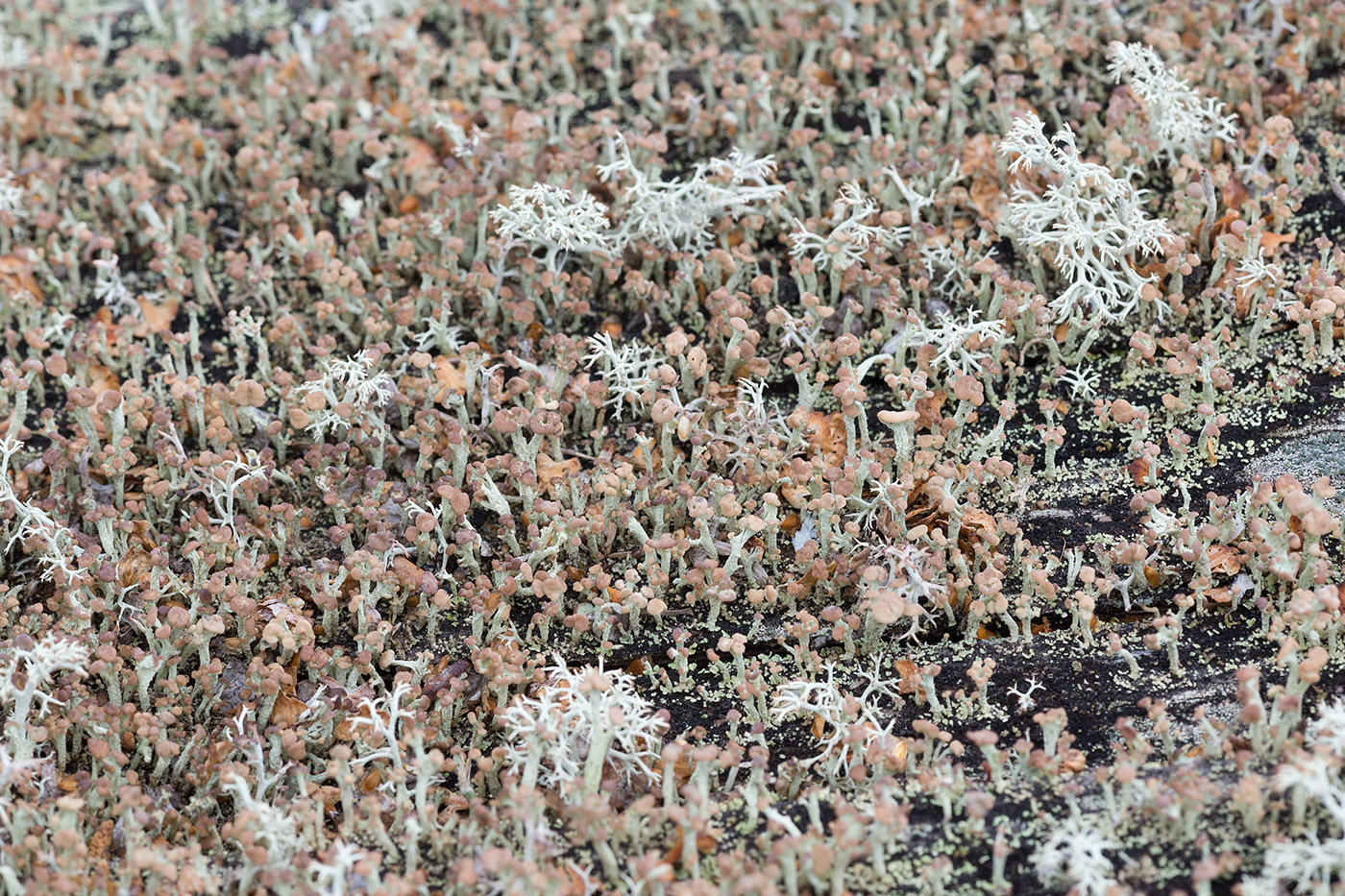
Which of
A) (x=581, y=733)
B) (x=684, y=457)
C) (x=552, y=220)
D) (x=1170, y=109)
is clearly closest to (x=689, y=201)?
(x=552, y=220)

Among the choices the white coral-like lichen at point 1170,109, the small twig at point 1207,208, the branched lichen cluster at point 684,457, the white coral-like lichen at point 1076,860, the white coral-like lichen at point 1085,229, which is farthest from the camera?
the white coral-like lichen at point 1170,109

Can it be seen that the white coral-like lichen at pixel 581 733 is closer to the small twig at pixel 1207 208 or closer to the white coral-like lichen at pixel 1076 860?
the white coral-like lichen at pixel 1076 860

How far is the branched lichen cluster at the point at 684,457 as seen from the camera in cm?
359

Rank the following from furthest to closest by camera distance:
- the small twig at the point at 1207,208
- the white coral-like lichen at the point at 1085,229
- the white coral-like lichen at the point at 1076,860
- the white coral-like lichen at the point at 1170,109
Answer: the white coral-like lichen at the point at 1170,109 → the small twig at the point at 1207,208 → the white coral-like lichen at the point at 1085,229 → the white coral-like lichen at the point at 1076,860

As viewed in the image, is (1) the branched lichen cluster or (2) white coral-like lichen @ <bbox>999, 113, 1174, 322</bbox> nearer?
(1) the branched lichen cluster

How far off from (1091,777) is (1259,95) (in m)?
3.37

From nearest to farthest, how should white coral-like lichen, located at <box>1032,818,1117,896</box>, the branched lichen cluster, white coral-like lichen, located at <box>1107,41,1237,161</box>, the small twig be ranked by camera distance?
white coral-like lichen, located at <box>1032,818,1117,896</box> → the branched lichen cluster → the small twig → white coral-like lichen, located at <box>1107,41,1237,161</box>

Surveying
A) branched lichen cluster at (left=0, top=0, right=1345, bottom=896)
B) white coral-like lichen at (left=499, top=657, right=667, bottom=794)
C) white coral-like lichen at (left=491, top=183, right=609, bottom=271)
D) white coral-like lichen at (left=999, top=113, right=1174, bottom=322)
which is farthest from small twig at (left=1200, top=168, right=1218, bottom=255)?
white coral-like lichen at (left=499, top=657, right=667, bottom=794)

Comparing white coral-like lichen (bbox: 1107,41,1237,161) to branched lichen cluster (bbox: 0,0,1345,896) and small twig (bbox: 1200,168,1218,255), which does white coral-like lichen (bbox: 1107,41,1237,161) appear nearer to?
branched lichen cluster (bbox: 0,0,1345,896)

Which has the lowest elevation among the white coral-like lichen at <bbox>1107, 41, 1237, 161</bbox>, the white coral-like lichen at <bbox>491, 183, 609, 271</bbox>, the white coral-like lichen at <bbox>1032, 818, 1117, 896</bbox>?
the white coral-like lichen at <bbox>1032, 818, 1117, 896</bbox>

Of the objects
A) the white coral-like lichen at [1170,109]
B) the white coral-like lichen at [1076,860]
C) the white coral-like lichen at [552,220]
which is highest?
the white coral-like lichen at [1170,109]

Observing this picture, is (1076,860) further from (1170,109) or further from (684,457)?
(1170,109)

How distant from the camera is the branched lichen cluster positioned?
11.8ft

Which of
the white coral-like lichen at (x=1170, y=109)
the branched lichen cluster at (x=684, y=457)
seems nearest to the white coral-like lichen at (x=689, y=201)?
the branched lichen cluster at (x=684, y=457)
